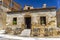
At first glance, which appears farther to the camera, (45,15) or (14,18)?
(14,18)

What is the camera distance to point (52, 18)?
14570 millimetres

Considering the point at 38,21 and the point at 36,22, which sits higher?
the point at 38,21

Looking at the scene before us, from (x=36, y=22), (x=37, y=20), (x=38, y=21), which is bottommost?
(x=36, y=22)

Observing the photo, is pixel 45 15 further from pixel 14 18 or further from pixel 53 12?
pixel 14 18

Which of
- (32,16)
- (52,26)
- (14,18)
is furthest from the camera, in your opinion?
(14,18)

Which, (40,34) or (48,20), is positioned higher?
(48,20)

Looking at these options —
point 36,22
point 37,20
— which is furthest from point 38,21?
point 36,22

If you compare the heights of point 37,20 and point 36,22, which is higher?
point 37,20

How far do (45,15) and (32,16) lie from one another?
6.29 ft

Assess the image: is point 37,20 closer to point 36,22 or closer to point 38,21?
point 38,21

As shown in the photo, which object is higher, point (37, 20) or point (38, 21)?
point (37, 20)

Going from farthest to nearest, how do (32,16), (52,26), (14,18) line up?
1. (14,18)
2. (32,16)
3. (52,26)

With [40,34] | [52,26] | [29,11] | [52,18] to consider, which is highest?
[29,11]

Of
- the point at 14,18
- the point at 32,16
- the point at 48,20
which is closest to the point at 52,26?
the point at 48,20
